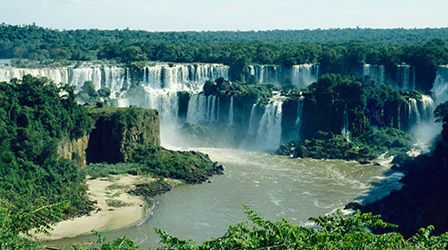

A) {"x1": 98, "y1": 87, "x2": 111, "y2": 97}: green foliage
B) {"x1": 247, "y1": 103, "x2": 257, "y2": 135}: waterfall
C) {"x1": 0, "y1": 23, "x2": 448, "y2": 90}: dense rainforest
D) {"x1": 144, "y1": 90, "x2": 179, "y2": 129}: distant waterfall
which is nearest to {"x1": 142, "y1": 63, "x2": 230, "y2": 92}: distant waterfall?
{"x1": 0, "y1": 23, "x2": 448, "y2": 90}: dense rainforest

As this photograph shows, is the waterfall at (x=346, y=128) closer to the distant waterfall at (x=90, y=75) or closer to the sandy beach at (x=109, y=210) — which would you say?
the sandy beach at (x=109, y=210)

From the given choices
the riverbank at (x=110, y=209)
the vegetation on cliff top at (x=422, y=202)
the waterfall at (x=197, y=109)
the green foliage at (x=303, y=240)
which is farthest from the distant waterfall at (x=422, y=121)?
the green foliage at (x=303, y=240)

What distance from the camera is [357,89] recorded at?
53.0 meters

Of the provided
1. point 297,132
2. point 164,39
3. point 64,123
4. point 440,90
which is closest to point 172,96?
point 297,132

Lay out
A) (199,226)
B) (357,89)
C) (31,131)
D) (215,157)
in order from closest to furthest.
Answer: (199,226) < (31,131) < (215,157) < (357,89)

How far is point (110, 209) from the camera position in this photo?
33.5 m

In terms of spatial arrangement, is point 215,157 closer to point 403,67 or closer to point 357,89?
point 357,89

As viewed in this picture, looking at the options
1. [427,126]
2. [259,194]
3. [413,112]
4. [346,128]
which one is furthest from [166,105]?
[427,126]

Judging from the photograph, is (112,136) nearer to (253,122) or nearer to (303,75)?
(253,122)

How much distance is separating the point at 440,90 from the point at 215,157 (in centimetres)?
2788

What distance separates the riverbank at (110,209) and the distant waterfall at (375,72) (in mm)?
36327

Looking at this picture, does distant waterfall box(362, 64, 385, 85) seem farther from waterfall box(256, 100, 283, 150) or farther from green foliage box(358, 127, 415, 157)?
waterfall box(256, 100, 283, 150)

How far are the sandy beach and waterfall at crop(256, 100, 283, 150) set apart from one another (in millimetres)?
17681

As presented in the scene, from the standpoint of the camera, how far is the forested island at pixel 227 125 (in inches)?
642
